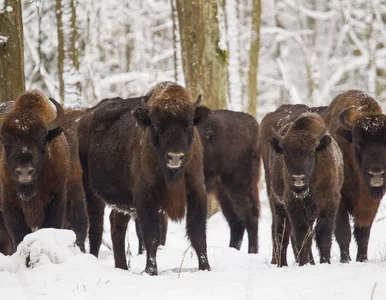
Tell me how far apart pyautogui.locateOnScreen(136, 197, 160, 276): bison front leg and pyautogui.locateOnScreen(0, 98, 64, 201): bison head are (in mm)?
1137

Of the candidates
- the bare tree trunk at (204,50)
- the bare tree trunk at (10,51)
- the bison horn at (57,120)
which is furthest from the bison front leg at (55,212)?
the bare tree trunk at (204,50)

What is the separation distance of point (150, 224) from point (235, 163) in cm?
402

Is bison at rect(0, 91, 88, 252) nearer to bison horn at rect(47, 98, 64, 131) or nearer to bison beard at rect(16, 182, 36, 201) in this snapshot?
bison horn at rect(47, 98, 64, 131)

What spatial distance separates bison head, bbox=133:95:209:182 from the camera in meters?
7.04

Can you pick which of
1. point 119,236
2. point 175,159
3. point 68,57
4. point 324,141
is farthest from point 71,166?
point 68,57

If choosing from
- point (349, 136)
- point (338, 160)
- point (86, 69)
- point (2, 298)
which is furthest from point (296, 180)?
point (86, 69)

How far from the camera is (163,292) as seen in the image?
5.25 m

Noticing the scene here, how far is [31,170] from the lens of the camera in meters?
7.27

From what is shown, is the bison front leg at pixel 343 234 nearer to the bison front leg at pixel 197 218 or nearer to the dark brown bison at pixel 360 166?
the dark brown bison at pixel 360 166

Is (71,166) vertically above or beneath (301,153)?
beneath

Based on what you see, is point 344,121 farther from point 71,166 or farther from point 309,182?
point 71,166

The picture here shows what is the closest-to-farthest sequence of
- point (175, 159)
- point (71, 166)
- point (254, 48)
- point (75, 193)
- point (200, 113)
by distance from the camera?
1. point (175, 159)
2. point (200, 113)
3. point (71, 166)
4. point (75, 193)
5. point (254, 48)

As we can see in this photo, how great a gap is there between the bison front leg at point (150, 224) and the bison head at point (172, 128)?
434 mm

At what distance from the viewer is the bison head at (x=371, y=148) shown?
26.5 feet
